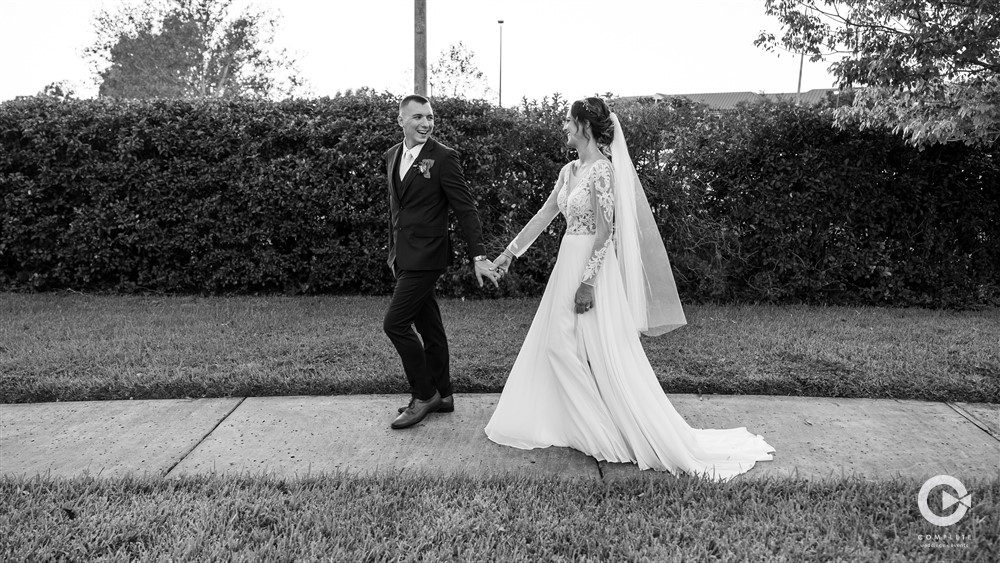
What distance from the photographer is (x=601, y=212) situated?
3.93 metres

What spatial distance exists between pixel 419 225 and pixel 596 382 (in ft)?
4.91

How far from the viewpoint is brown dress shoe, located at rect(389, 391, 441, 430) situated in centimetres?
442

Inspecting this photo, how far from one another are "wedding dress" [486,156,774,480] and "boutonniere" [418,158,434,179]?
2.71 feet

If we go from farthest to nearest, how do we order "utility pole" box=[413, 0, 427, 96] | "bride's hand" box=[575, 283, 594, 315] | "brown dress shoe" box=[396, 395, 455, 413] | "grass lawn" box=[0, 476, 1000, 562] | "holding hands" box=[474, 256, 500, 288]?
"utility pole" box=[413, 0, 427, 96], "brown dress shoe" box=[396, 395, 455, 413], "holding hands" box=[474, 256, 500, 288], "bride's hand" box=[575, 283, 594, 315], "grass lawn" box=[0, 476, 1000, 562]

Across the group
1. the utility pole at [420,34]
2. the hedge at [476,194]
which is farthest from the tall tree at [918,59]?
the utility pole at [420,34]

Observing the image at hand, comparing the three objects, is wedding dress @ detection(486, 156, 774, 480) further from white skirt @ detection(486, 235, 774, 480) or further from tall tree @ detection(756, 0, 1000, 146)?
tall tree @ detection(756, 0, 1000, 146)

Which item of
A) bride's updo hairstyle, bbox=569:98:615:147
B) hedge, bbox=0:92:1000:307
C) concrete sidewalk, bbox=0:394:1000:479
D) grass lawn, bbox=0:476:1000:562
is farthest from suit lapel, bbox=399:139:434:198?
hedge, bbox=0:92:1000:307

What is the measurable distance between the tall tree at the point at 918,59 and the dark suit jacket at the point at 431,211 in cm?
464

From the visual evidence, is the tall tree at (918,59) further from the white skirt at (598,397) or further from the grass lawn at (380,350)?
the white skirt at (598,397)

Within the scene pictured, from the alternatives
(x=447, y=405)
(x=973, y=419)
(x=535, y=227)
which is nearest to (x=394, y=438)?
(x=447, y=405)

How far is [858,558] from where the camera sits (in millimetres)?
2873

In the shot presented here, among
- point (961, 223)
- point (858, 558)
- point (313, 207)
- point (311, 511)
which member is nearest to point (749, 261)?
point (961, 223)

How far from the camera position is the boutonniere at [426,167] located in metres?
4.38

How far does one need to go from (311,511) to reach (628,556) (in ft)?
4.85
